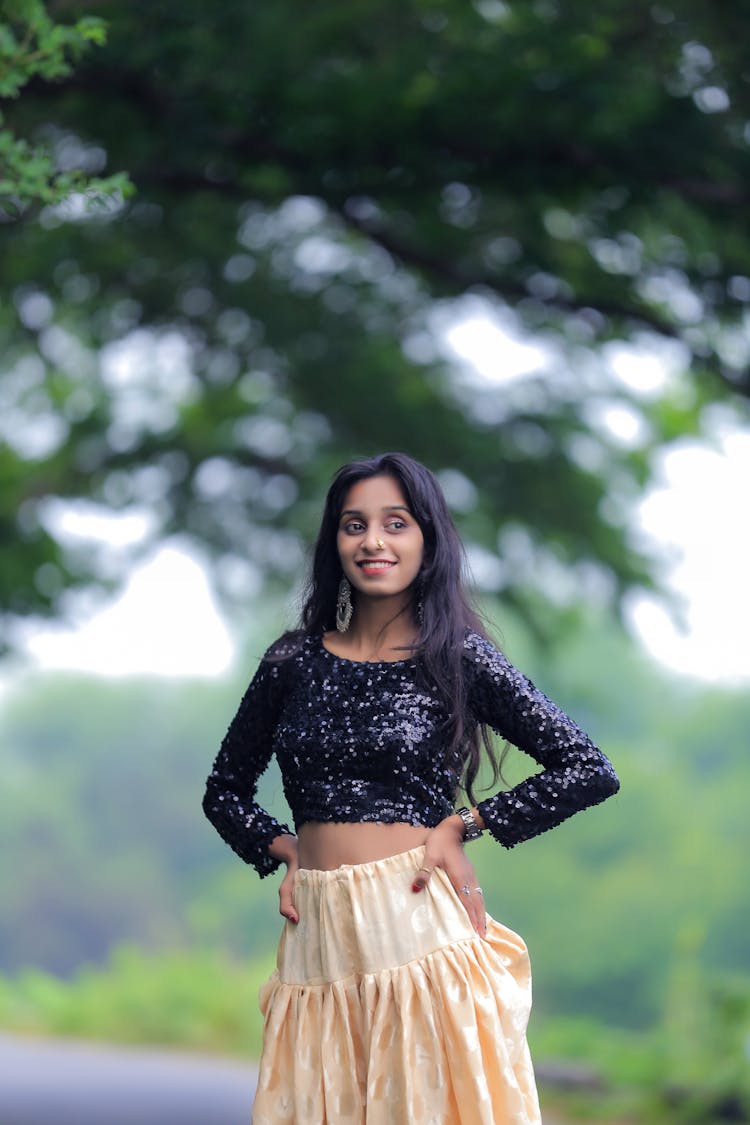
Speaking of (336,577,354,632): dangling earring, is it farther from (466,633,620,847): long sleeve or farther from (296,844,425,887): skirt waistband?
(296,844,425,887): skirt waistband

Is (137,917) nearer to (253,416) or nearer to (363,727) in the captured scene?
(253,416)

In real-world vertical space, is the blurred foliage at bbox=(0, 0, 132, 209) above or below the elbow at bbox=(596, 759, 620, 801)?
above

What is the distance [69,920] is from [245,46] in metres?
25.2

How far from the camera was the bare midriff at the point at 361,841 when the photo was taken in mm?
3129

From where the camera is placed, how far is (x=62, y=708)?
32625mm

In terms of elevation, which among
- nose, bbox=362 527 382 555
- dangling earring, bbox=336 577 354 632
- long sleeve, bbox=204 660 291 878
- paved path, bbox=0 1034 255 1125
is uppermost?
paved path, bbox=0 1034 255 1125

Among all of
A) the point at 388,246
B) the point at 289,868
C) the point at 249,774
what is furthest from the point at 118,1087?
the point at 289,868

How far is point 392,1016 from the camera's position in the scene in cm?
305

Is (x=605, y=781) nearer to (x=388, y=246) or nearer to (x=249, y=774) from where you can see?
(x=249, y=774)

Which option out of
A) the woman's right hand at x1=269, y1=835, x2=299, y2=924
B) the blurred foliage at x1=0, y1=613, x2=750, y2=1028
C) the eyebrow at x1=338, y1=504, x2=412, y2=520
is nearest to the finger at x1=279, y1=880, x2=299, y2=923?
the woman's right hand at x1=269, y1=835, x2=299, y2=924

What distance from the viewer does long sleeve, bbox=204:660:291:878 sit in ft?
11.0

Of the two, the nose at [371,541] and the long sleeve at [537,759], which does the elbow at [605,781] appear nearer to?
the long sleeve at [537,759]

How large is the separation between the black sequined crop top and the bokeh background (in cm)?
40

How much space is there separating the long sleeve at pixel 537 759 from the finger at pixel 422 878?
0.50 feet
